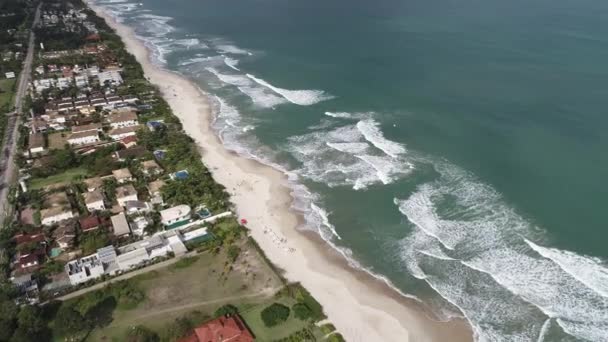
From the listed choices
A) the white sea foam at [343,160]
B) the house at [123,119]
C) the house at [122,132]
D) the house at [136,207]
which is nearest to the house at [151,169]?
the house at [136,207]

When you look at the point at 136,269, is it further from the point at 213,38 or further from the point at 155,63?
the point at 213,38

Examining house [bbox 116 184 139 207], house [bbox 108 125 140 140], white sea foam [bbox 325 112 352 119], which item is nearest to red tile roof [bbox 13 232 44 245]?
house [bbox 116 184 139 207]

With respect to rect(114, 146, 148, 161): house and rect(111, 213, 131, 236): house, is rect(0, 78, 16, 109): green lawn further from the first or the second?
rect(111, 213, 131, 236): house

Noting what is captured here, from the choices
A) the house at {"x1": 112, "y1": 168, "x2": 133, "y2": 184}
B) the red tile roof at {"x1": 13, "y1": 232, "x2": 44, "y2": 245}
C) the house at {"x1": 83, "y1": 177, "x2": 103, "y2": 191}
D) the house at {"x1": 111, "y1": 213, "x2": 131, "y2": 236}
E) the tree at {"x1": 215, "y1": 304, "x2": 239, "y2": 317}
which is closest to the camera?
the tree at {"x1": 215, "y1": 304, "x2": 239, "y2": 317}

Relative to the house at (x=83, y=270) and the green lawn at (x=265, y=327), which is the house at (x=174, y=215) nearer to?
the house at (x=83, y=270)

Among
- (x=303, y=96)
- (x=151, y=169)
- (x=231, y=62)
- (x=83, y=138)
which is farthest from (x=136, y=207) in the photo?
(x=231, y=62)

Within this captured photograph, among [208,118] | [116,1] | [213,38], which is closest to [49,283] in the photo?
[208,118]
